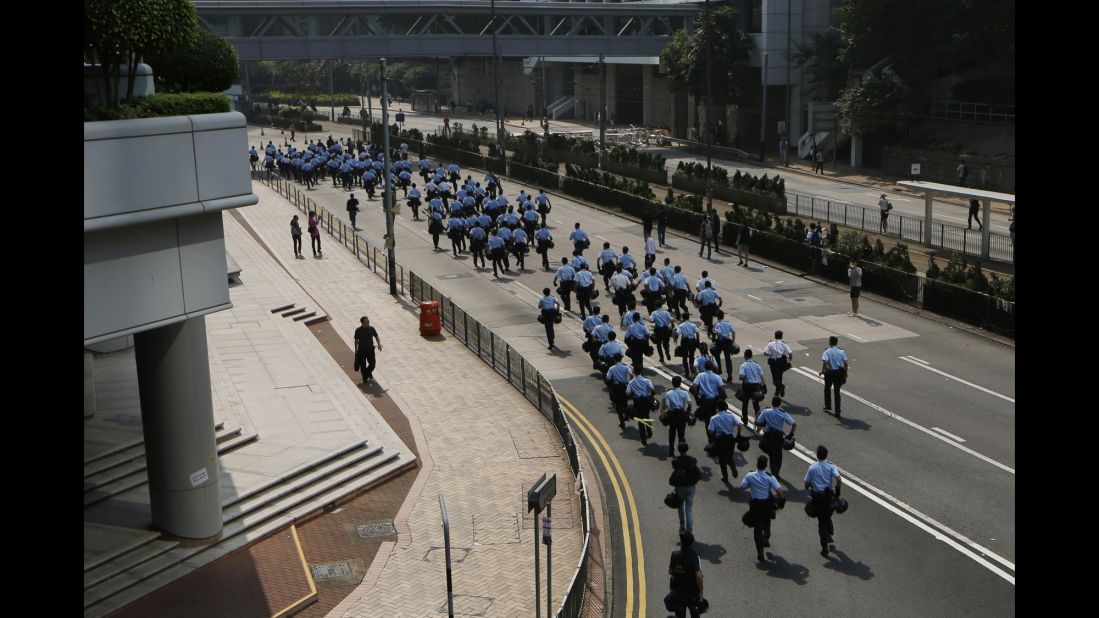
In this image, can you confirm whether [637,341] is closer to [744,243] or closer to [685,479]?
[685,479]

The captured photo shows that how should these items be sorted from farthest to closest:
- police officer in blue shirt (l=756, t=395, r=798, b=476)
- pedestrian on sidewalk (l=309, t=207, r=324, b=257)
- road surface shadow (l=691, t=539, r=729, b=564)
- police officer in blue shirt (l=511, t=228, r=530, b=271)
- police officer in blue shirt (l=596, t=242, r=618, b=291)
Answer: pedestrian on sidewalk (l=309, t=207, r=324, b=257)
police officer in blue shirt (l=511, t=228, r=530, b=271)
police officer in blue shirt (l=596, t=242, r=618, b=291)
police officer in blue shirt (l=756, t=395, r=798, b=476)
road surface shadow (l=691, t=539, r=729, b=564)

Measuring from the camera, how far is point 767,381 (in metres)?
25.6

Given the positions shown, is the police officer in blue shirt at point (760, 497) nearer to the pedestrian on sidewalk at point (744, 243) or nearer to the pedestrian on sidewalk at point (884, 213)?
the pedestrian on sidewalk at point (744, 243)

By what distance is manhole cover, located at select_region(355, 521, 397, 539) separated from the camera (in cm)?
1731

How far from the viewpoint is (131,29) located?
13156mm

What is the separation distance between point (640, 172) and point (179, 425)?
46772mm

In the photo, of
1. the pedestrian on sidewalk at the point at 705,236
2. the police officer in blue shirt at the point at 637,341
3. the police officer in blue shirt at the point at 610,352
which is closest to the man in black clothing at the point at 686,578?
the police officer in blue shirt at the point at 610,352

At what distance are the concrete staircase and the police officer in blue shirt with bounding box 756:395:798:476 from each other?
20.0 ft

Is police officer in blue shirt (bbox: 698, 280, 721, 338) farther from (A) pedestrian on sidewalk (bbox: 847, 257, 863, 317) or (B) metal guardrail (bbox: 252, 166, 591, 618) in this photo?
(A) pedestrian on sidewalk (bbox: 847, 257, 863, 317)

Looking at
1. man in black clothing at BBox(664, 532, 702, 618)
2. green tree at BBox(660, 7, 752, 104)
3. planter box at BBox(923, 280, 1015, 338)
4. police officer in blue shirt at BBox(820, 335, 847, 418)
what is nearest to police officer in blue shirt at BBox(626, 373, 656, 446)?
police officer in blue shirt at BBox(820, 335, 847, 418)

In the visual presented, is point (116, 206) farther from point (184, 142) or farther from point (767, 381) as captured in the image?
point (767, 381)

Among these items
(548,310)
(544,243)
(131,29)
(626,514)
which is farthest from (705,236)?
(131,29)
